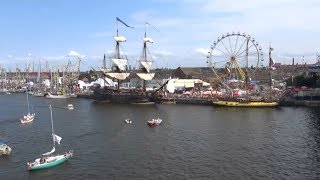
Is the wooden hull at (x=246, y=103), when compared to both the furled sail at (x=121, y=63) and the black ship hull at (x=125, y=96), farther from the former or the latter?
the furled sail at (x=121, y=63)

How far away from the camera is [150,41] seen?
15962cm

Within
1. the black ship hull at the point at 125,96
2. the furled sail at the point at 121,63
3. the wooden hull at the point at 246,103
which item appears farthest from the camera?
the furled sail at the point at 121,63

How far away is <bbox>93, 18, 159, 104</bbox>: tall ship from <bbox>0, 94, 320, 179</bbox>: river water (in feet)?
144

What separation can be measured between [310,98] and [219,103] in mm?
27750

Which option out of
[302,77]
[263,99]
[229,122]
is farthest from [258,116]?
[302,77]

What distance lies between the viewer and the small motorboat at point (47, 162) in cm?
4538

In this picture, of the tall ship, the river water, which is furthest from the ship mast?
the river water

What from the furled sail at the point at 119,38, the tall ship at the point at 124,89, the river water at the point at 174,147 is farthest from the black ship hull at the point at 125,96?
the river water at the point at 174,147

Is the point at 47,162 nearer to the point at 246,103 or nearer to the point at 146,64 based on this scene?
the point at 246,103

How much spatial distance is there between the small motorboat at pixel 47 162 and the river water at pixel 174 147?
0.60 m

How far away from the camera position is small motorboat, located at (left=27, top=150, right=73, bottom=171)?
45.4m

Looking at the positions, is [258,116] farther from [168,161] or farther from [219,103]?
[168,161]

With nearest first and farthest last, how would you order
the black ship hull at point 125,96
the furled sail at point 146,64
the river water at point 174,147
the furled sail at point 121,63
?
the river water at point 174,147
the black ship hull at point 125,96
the furled sail at point 146,64
the furled sail at point 121,63

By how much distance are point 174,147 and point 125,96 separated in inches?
3354
